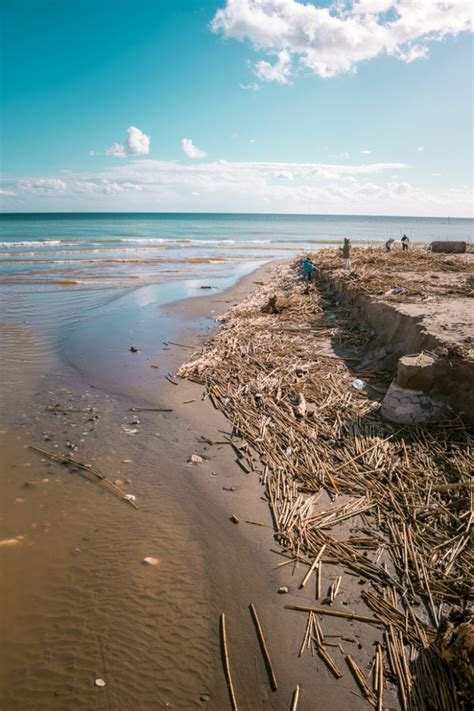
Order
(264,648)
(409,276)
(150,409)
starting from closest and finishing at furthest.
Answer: (264,648), (150,409), (409,276)

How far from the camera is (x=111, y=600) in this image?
12.9ft

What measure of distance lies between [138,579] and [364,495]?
9.73ft

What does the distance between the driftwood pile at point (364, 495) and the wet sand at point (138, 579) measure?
37cm

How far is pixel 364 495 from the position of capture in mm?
5250

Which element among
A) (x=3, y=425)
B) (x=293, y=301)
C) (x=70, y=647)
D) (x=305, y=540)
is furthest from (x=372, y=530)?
(x=293, y=301)

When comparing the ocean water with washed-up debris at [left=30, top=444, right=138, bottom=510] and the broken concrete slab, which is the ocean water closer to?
washed-up debris at [left=30, top=444, right=138, bottom=510]

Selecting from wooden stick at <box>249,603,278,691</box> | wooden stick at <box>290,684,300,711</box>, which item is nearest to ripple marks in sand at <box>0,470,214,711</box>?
wooden stick at <box>249,603,278,691</box>

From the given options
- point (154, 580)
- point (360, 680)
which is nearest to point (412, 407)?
point (360, 680)

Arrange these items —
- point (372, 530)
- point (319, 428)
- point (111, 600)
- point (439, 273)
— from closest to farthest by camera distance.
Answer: point (111, 600) → point (372, 530) → point (319, 428) → point (439, 273)

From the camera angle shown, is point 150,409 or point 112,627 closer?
point 112,627

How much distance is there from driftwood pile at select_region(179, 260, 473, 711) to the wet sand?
366 mm

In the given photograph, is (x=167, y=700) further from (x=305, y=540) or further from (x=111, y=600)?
(x=305, y=540)

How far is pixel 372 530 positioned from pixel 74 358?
845 cm

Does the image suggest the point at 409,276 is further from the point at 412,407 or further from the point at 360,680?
the point at 360,680
